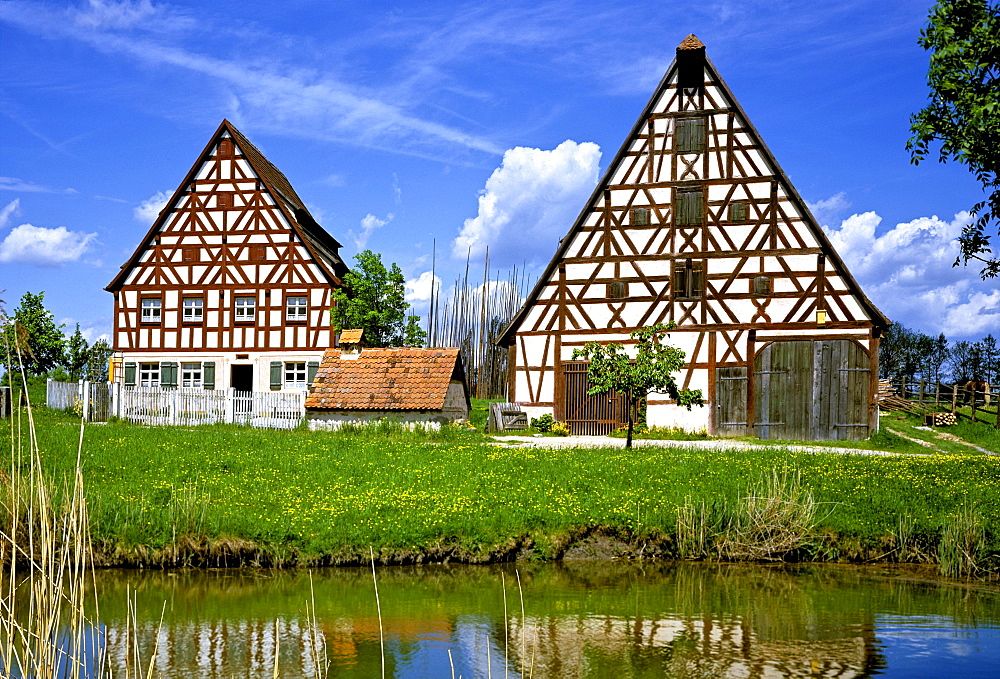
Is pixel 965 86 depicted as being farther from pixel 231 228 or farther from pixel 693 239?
pixel 231 228

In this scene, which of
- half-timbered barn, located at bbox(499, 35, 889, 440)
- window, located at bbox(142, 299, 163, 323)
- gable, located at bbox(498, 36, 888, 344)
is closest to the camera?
half-timbered barn, located at bbox(499, 35, 889, 440)

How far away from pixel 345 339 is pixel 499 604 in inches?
947

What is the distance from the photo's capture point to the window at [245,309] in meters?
42.3

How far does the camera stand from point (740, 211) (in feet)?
106

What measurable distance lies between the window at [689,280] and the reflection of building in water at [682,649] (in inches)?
867

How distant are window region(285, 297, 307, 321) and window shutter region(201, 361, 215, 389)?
4206 millimetres

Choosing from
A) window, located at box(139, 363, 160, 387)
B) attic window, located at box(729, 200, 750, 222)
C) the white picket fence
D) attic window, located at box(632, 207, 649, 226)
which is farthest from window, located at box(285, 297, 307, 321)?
attic window, located at box(729, 200, 750, 222)

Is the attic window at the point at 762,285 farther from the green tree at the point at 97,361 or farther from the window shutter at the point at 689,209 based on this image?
the green tree at the point at 97,361

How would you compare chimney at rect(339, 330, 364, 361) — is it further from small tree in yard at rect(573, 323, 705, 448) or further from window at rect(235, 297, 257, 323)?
small tree in yard at rect(573, 323, 705, 448)

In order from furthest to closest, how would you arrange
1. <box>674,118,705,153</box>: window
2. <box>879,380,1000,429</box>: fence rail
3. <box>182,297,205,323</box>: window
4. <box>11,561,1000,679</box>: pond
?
<box>182,297,205,323</box>: window < <box>879,380,1000,429</box>: fence rail < <box>674,118,705,153</box>: window < <box>11,561,1000,679</box>: pond

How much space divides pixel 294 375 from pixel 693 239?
19282 mm

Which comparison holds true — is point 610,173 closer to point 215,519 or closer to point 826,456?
point 826,456

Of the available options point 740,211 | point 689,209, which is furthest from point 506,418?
point 740,211

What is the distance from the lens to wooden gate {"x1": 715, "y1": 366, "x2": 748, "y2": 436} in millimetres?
31531
